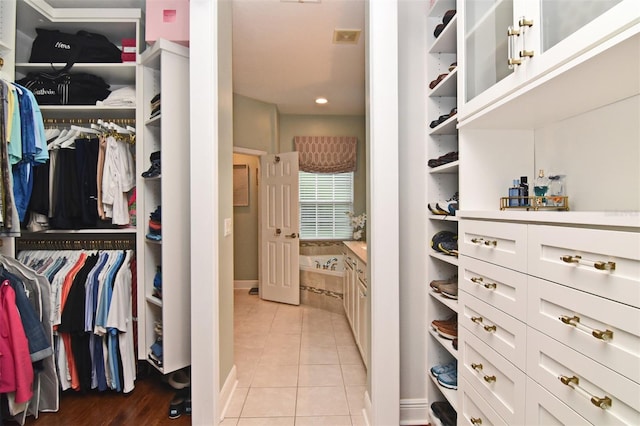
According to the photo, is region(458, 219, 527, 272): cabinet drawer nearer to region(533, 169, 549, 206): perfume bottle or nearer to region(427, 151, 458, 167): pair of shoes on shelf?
region(533, 169, 549, 206): perfume bottle

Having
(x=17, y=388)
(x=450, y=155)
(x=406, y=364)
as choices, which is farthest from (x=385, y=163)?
(x=17, y=388)

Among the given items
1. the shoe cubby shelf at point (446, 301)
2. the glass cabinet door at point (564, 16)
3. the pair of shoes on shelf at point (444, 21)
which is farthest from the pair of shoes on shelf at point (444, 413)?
the pair of shoes on shelf at point (444, 21)

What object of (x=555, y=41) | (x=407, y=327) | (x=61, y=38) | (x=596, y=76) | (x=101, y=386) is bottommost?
(x=101, y=386)

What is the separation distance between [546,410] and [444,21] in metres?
1.73

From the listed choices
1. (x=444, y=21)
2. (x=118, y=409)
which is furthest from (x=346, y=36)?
(x=118, y=409)

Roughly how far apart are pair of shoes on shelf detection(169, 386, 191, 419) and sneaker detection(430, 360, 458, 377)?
1.46 meters

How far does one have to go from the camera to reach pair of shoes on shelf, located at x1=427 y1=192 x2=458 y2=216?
1.53 meters

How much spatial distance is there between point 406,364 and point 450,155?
1.18m

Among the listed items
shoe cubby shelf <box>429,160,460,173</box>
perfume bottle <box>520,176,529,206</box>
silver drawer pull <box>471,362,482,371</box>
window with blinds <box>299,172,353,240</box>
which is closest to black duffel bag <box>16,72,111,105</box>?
shoe cubby shelf <box>429,160,460,173</box>

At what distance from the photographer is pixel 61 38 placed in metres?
2.20

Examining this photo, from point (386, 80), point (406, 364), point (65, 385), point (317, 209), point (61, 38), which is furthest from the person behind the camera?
point (317, 209)

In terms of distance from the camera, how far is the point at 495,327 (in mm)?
1063

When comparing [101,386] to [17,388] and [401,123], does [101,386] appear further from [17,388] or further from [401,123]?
[401,123]

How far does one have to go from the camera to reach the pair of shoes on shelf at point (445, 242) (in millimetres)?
1540
